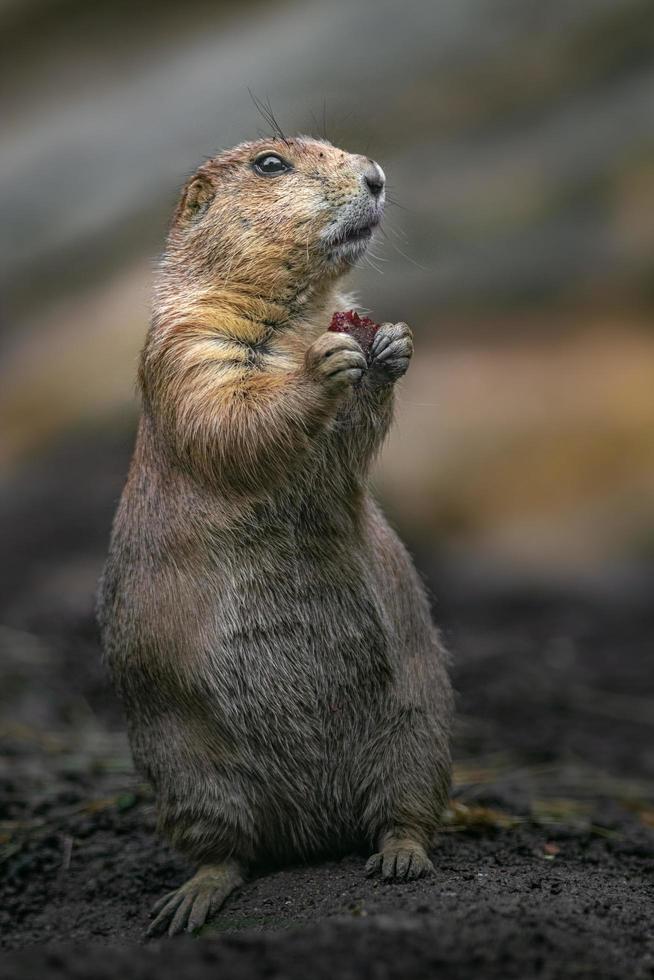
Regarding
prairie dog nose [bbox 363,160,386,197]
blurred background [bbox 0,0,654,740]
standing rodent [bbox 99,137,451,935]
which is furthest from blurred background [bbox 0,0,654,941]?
standing rodent [bbox 99,137,451,935]

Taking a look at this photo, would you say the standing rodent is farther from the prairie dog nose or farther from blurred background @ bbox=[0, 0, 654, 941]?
blurred background @ bbox=[0, 0, 654, 941]

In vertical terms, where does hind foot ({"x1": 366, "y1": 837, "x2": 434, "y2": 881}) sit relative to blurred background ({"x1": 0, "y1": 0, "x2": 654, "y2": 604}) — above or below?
below

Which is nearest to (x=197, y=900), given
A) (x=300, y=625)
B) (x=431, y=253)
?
(x=300, y=625)

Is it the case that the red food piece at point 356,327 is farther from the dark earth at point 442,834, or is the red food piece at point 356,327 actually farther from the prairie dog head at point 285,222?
the dark earth at point 442,834

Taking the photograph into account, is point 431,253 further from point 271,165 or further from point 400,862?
point 400,862

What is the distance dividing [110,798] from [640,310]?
23.8 ft

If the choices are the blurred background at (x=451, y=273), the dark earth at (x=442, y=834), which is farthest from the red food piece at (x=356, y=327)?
the blurred background at (x=451, y=273)

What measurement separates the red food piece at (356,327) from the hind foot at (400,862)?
177 centimetres

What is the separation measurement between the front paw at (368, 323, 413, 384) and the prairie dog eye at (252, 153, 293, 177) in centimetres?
96

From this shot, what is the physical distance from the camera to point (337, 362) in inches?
164

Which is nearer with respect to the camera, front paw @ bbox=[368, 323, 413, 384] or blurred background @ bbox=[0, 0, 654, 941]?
front paw @ bbox=[368, 323, 413, 384]

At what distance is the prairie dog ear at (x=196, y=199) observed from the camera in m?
5.16

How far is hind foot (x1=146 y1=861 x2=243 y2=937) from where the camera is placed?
4.39 meters

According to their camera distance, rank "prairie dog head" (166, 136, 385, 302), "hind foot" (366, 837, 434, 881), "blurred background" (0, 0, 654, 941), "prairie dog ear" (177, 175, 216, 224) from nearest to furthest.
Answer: "hind foot" (366, 837, 434, 881) < "prairie dog head" (166, 136, 385, 302) < "prairie dog ear" (177, 175, 216, 224) < "blurred background" (0, 0, 654, 941)
